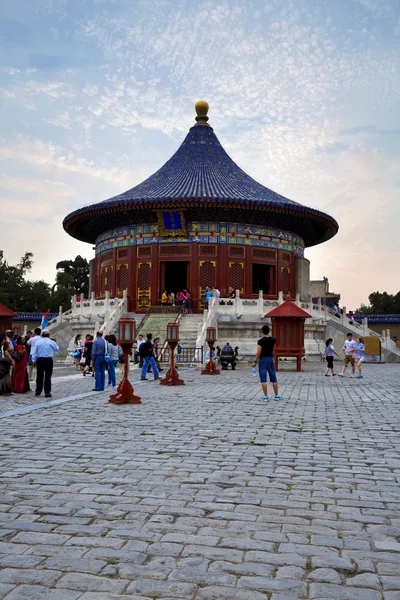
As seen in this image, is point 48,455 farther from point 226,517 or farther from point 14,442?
point 226,517

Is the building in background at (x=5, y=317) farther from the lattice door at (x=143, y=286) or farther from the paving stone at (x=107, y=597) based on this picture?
the paving stone at (x=107, y=597)

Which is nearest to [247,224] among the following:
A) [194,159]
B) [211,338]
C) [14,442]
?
[194,159]

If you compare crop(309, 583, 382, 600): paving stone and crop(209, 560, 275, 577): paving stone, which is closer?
crop(309, 583, 382, 600): paving stone

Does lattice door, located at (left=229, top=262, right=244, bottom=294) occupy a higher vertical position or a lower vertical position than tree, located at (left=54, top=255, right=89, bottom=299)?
lower

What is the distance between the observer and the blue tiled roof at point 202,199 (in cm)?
3209

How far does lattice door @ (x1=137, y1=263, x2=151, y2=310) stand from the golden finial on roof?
1258cm

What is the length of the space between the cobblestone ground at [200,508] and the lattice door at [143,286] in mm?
24127

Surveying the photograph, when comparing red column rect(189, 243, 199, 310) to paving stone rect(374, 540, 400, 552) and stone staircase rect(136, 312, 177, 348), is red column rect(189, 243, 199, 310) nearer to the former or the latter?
stone staircase rect(136, 312, 177, 348)

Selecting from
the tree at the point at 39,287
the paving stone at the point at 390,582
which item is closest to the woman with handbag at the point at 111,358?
the paving stone at the point at 390,582

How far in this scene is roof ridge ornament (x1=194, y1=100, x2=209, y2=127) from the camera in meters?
40.3

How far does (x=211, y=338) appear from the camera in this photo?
19031 millimetres

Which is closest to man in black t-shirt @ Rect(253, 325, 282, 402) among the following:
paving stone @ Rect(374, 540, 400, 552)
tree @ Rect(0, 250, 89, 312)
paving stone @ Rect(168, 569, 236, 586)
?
paving stone @ Rect(374, 540, 400, 552)

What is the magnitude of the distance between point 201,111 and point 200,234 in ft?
37.6

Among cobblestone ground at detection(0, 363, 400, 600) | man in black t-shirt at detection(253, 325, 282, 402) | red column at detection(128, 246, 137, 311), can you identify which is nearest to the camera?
cobblestone ground at detection(0, 363, 400, 600)
